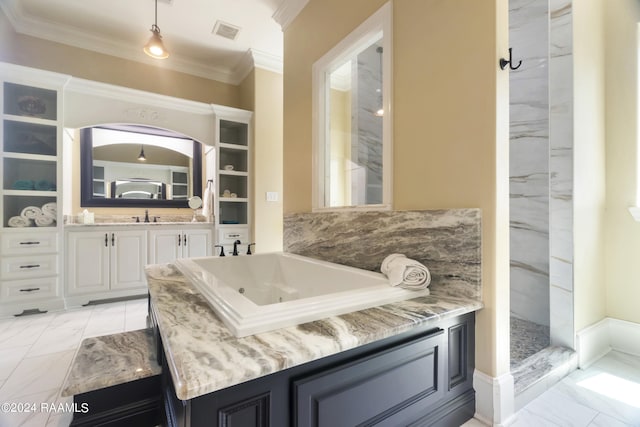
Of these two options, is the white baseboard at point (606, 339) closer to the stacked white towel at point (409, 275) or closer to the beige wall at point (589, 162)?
the beige wall at point (589, 162)

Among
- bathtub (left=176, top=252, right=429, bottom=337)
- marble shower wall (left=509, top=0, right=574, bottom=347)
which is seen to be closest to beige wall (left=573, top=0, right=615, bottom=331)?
marble shower wall (left=509, top=0, right=574, bottom=347)

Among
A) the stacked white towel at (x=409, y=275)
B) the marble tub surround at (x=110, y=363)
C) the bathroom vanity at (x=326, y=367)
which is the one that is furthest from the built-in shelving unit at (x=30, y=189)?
the stacked white towel at (x=409, y=275)

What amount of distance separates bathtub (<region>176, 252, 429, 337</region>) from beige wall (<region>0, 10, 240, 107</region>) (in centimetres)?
269

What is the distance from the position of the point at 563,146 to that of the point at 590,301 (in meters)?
0.97

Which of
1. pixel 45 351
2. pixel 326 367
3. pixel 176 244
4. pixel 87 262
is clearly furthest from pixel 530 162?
pixel 87 262

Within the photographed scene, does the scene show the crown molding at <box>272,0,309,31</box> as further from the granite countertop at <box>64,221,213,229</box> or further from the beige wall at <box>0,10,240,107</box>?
the granite countertop at <box>64,221,213,229</box>

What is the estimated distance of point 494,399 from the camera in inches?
44.9

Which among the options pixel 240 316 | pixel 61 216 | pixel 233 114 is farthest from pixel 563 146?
pixel 61 216

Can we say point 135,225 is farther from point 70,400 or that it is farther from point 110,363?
point 110,363

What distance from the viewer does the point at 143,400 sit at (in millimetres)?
1143

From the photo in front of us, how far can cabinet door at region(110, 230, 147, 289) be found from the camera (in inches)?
115

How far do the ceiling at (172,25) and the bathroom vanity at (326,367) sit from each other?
260cm

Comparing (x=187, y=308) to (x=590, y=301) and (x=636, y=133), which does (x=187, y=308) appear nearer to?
(x=590, y=301)

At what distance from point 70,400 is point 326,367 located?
146 cm
